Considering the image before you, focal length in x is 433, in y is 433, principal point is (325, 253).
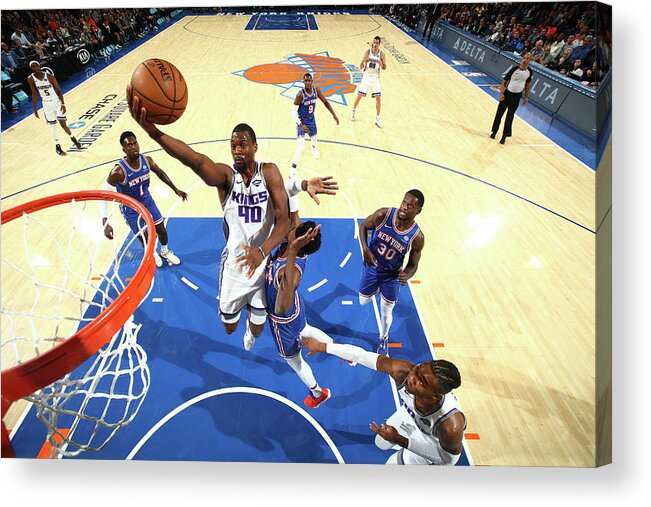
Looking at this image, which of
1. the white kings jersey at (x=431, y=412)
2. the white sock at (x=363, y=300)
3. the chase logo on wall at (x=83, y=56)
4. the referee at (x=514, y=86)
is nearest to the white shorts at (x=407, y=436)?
the white kings jersey at (x=431, y=412)

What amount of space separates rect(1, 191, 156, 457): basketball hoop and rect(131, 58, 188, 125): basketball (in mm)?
657

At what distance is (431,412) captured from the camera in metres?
2.84

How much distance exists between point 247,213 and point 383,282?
4.28 ft

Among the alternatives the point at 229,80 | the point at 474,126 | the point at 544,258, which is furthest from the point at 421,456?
the point at 229,80

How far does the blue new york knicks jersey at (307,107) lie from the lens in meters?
6.26

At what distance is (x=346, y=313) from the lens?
14.1 feet

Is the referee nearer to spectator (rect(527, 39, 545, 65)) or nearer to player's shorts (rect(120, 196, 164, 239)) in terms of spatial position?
spectator (rect(527, 39, 545, 65))

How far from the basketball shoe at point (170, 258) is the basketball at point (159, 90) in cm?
191

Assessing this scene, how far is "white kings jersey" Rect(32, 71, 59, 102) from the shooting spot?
21.3 ft

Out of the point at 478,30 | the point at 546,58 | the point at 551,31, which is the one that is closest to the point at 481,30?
the point at 478,30

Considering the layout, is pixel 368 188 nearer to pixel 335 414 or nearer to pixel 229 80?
pixel 335 414

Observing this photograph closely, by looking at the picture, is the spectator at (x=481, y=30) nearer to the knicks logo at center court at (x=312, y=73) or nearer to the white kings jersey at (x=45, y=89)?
the knicks logo at center court at (x=312, y=73)

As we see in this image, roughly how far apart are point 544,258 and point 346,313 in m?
2.58

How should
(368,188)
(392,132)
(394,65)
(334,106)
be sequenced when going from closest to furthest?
1. (368,188)
2. (392,132)
3. (334,106)
4. (394,65)
